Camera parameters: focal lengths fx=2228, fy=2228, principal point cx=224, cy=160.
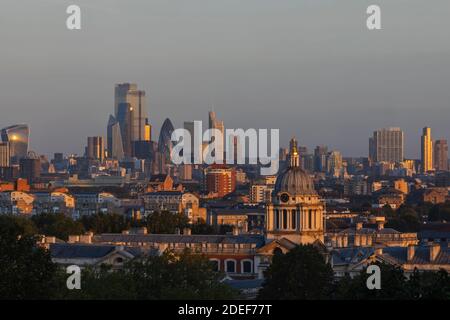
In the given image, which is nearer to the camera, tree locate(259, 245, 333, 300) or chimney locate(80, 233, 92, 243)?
tree locate(259, 245, 333, 300)

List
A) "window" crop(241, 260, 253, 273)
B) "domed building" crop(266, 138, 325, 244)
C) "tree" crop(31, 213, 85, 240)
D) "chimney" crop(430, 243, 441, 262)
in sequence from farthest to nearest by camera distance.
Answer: "tree" crop(31, 213, 85, 240)
"domed building" crop(266, 138, 325, 244)
"window" crop(241, 260, 253, 273)
"chimney" crop(430, 243, 441, 262)

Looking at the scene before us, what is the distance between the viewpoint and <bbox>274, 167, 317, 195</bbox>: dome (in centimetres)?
9744

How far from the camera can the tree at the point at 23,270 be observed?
54688mm

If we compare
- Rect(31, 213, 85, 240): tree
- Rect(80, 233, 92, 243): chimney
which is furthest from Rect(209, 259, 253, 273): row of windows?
Rect(31, 213, 85, 240): tree

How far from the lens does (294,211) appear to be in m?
97.4

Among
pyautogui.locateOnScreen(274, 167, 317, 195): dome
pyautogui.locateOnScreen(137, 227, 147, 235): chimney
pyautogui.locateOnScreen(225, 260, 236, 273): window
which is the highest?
pyautogui.locateOnScreen(274, 167, 317, 195): dome

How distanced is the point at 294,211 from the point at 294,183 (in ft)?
4.19

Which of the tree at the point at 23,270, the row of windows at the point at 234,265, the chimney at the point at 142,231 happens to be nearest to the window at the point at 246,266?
the row of windows at the point at 234,265

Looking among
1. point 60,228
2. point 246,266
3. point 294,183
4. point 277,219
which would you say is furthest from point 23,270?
point 60,228

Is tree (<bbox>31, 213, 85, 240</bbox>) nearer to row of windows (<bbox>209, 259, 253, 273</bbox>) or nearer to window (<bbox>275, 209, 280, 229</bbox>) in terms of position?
row of windows (<bbox>209, 259, 253, 273</bbox>)

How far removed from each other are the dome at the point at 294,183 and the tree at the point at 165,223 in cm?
2011
